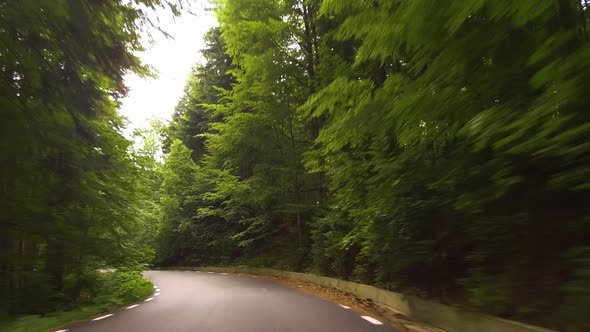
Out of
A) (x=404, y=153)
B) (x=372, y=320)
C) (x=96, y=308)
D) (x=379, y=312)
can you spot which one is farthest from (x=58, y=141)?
(x=379, y=312)

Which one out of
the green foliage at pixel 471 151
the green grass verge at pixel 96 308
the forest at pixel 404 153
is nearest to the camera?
the green foliage at pixel 471 151

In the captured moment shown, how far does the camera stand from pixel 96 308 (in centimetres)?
934

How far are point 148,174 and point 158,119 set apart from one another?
40.1m

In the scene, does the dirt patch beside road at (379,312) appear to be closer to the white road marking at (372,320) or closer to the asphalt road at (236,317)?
the white road marking at (372,320)

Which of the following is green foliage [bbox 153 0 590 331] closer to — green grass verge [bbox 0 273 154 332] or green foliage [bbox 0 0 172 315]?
green foliage [bbox 0 0 172 315]

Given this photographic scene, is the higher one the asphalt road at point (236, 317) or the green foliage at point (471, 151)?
the green foliage at point (471, 151)

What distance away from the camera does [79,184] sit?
8.81 m

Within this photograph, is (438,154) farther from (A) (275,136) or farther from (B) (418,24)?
(A) (275,136)

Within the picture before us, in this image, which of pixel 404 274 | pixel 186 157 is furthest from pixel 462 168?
pixel 186 157

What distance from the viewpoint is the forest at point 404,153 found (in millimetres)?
4062

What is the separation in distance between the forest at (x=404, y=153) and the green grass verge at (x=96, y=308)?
53cm

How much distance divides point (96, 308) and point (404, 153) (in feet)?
25.3

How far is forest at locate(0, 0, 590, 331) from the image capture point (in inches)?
160

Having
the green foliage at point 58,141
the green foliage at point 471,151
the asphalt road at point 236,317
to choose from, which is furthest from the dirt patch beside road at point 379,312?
the green foliage at point 58,141
